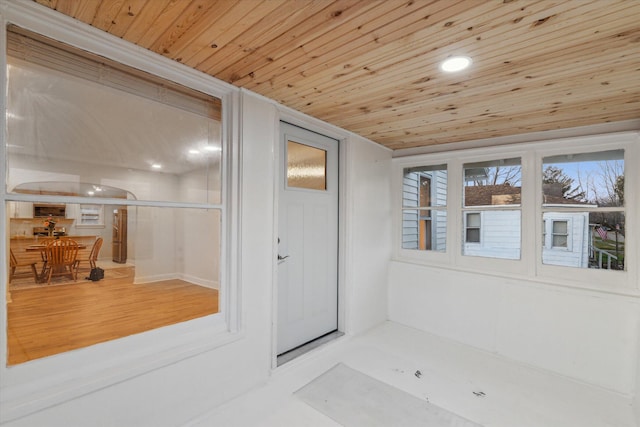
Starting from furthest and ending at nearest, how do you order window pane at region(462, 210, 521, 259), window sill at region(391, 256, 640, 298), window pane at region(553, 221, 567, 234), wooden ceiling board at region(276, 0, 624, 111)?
1. window pane at region(462, 210, 521, 259)
2. window pane at region(553, 221, 567, 234)
3. window sill at region(391, 256, 640, 298)
4. wooden ceiling board at region(276, 0, 624, 111)

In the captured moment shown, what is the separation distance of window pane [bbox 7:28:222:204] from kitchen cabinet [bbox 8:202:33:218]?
0.09 metres

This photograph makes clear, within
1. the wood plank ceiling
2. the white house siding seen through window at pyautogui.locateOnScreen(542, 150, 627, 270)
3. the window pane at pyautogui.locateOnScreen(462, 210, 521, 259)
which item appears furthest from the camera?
the window pane at pyautogui.locateOnScreen(462, 210, 521, 259)

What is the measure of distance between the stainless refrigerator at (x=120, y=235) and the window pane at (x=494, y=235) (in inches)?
135

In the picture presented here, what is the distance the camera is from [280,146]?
9.21 feet

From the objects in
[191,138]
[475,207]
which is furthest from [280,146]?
[475,207]

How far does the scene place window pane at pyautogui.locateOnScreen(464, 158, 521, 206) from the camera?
3283 mm

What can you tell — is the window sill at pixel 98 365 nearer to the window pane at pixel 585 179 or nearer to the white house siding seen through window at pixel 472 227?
the white house siding seen through window at pixel 472 227

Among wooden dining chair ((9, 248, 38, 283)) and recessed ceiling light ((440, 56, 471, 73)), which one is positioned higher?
recessed ceiling light ((440, 56, 471, 73))

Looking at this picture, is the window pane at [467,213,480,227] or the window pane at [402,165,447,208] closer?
the window pane at [467,213,480,227]

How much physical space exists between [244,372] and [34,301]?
1397 mm

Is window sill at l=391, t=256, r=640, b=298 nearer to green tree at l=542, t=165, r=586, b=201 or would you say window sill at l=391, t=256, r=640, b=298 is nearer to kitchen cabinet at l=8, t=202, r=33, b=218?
green tree at l=542, t=165, r=586, b=201

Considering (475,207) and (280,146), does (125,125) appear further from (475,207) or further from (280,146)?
(475,207)

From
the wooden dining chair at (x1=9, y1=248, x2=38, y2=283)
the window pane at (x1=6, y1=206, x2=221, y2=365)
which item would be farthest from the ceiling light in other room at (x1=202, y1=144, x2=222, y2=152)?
the wooden dining chair at (x1=9, y1=248, x2=38, y2=283)

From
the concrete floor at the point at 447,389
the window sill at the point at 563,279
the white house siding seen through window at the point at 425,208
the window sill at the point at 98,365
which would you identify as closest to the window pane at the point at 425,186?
the white house siding seen through window at the point at 425,208
